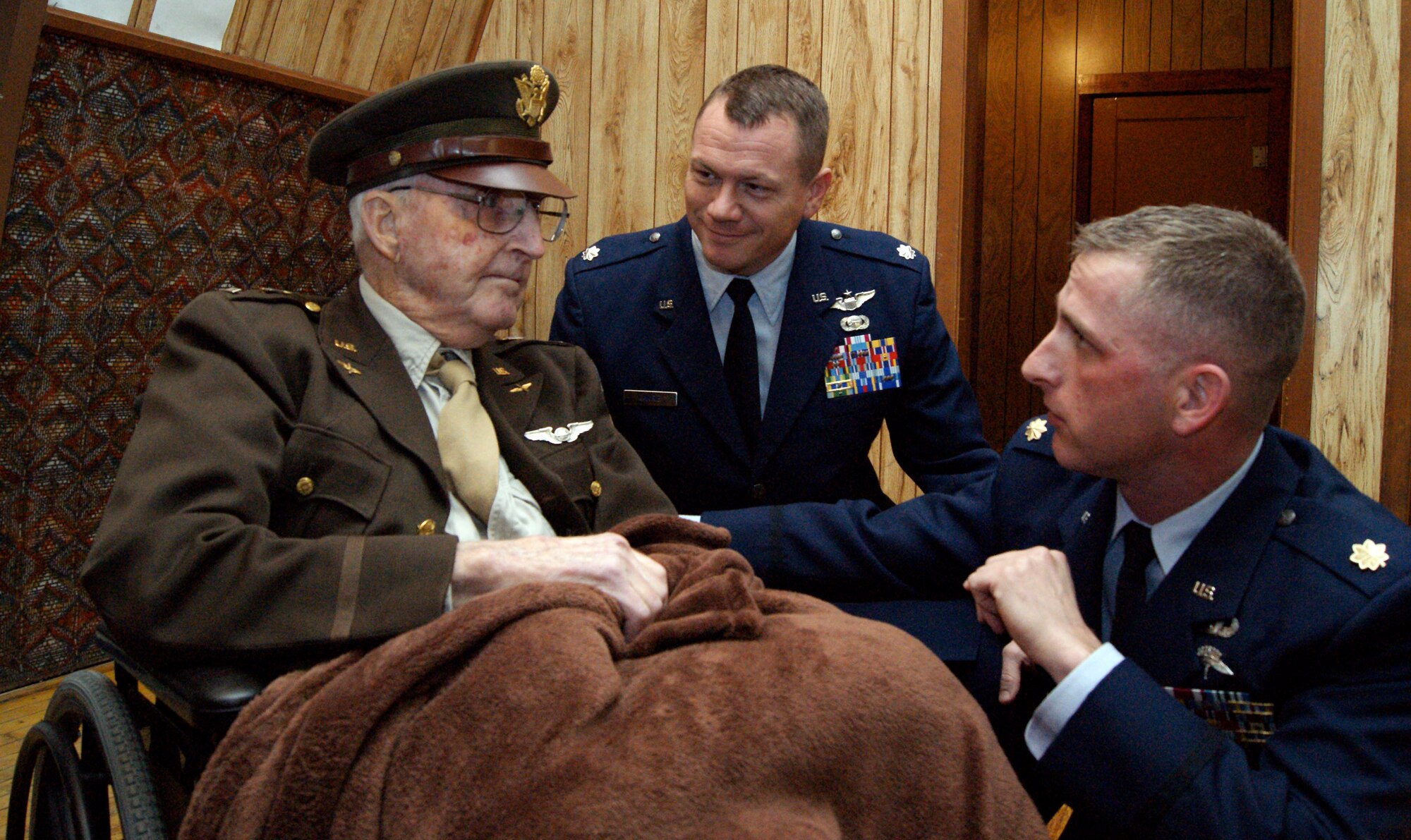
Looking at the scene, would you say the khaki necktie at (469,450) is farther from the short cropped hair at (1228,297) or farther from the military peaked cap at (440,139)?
the short cropped hair at (1228,297)

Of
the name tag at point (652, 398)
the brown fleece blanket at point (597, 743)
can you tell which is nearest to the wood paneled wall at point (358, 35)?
the name tag at point (652, 398)

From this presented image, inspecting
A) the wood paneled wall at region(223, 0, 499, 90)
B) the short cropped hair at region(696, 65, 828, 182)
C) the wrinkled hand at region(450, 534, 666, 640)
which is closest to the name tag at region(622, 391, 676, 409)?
the short cropped hair at region(696, 65, 828, 182)

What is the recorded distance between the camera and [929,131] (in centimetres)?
341

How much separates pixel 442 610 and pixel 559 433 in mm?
561

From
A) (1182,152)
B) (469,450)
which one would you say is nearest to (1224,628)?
(469,450)

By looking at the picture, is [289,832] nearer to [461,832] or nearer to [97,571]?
[461,832]

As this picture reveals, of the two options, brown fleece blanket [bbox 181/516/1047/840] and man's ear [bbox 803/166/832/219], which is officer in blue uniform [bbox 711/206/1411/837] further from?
man's ear [bbox 803/166/832/219]

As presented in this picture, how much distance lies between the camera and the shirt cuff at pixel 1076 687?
127cm

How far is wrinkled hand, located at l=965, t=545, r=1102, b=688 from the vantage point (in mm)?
1327

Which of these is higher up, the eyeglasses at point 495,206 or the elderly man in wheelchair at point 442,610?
the eyeglasses at point 495,206

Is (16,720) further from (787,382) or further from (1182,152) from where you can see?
(1182,152)

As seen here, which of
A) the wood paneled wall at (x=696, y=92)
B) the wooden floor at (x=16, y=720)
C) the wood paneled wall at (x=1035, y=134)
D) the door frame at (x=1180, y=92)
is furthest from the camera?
the wood paneled wall at (x=1035, y=134)

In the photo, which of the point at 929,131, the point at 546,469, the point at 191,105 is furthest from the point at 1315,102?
the point at 191,105

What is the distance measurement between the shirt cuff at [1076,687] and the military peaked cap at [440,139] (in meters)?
1.12
